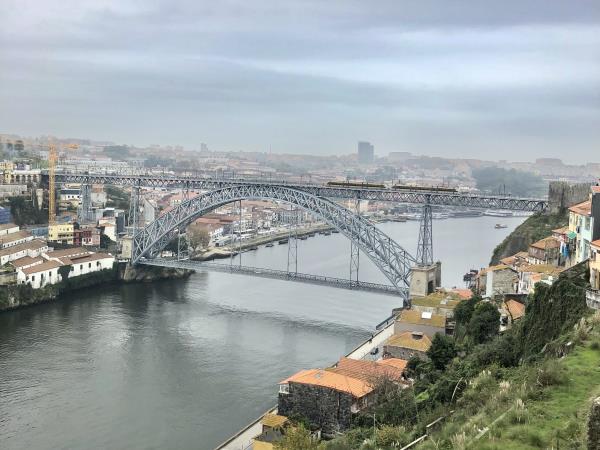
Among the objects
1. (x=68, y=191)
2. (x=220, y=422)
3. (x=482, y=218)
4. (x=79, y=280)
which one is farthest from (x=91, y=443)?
(x=482, y=218)

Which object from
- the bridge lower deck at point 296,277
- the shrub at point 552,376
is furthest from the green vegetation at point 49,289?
the shrub at point 552,376

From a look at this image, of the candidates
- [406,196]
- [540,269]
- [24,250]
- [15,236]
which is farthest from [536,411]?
[15,236]

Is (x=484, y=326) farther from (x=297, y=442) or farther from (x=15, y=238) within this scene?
(x=15, y=238)

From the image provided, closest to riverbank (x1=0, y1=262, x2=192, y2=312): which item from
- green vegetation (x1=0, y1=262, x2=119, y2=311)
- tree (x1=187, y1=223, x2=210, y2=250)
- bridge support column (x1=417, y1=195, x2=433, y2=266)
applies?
green vegetation (x1=0, y1=262, x2=119, y2=311)

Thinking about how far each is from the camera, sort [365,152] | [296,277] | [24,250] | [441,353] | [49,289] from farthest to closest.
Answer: [365,152] < [24,250] < [49,289] < [296,277] < [441,353]

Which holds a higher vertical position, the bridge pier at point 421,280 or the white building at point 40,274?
the bridge pier at point 421,280

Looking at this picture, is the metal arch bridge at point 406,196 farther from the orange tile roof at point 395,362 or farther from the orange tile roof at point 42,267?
the orange tile roof at point 395,362
